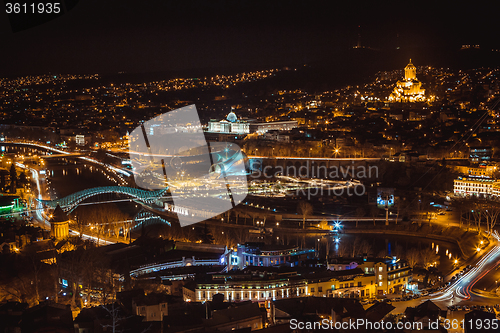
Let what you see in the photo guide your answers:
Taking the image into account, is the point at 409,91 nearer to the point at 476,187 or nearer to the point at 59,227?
the point at 476,187

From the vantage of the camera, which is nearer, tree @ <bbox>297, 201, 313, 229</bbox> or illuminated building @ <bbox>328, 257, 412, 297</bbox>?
illuminated building @ <bbox>328, 257, 412, 297</bbox>

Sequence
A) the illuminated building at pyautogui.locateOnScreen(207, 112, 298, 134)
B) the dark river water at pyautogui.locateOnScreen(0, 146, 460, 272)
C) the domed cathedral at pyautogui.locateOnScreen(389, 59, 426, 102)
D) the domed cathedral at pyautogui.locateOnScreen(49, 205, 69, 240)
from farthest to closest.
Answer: the domed cathedral at pyautogui.locateOnScreen(389, 59, 426, 102) → the illuminated building at pyautogui.locateOnScreen(207, 112, 298, 134) → the domed cathedral at pyautogui.locateOnScreen(49, 205, 69, 240) → the dark river water at pyautogui.locateOnScreen(0, 146, 460, 272)

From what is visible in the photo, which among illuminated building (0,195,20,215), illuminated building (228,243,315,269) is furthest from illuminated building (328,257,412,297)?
illuminated building (0,195,20,215)

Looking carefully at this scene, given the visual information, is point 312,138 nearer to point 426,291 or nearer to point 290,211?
point 290,211

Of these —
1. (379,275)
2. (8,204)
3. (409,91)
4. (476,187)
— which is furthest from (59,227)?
(409,91)

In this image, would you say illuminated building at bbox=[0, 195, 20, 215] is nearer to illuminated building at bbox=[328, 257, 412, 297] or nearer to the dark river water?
the dark river water

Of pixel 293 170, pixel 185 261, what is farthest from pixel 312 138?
pixel 185 261

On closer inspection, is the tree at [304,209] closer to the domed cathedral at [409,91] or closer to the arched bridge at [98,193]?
the arched bridge at [98,193]

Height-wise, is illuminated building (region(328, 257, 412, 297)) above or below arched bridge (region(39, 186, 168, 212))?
below
